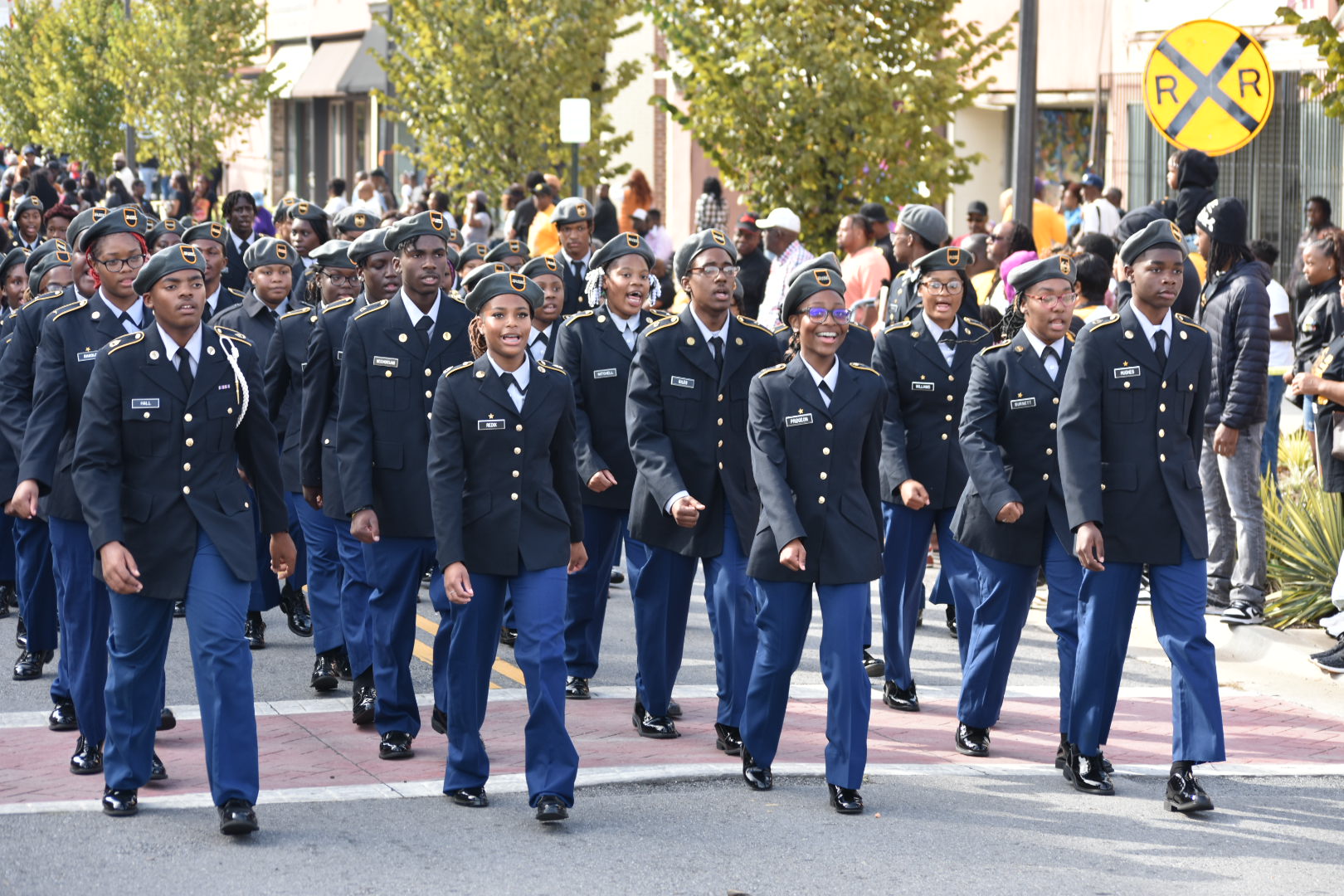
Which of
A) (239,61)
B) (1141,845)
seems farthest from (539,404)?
(239,61)

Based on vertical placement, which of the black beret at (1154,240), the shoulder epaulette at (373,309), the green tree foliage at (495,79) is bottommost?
the shoulder epaulette at (373,309)

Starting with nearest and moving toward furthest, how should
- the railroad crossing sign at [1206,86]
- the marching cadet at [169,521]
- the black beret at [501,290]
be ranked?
1. the marching cadet at [169,521]
2. the black beret at [501,290]
3. the railroad crossing sign at [1206,86]

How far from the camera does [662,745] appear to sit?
8234 mm

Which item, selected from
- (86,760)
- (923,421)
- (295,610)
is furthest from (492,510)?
(295,610)

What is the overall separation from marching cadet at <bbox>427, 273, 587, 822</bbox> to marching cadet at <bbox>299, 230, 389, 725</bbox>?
140cm

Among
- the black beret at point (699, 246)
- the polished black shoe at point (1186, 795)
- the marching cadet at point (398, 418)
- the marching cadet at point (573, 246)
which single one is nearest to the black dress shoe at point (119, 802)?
the marching cadet at point (398, 418)

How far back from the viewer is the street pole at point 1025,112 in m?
14.1

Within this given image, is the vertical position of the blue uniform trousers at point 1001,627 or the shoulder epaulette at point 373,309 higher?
the shoulder epaulette at point 373,309

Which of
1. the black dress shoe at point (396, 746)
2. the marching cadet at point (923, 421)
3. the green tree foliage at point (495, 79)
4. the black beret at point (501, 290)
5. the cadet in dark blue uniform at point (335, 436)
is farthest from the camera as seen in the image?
the green tree foliage at point (495, 79)

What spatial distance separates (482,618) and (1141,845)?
251cm

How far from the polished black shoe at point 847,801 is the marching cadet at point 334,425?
7.83ft

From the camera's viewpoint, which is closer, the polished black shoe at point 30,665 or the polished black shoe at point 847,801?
the polished black shoe at point 847,801

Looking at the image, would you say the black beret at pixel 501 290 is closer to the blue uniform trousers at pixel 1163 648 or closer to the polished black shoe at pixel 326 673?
the blue uniform trousers at pixel 1163 648

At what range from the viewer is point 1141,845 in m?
6.82
